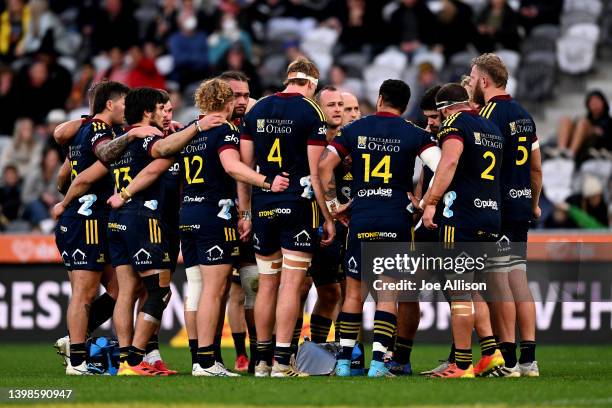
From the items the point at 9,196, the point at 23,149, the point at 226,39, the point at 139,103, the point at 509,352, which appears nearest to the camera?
the point at 509,352

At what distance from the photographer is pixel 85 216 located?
12.7m

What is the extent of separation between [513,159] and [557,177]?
7.06m

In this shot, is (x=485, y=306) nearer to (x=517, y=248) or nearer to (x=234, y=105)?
(x=517, y=248)

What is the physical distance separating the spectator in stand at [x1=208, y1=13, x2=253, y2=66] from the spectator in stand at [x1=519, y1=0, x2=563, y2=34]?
448 centimetres

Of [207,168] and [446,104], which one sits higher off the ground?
[446,104]

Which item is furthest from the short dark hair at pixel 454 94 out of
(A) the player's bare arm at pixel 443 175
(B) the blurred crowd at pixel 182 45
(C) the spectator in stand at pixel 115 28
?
(C) the spectator in stand at pixel 115 28

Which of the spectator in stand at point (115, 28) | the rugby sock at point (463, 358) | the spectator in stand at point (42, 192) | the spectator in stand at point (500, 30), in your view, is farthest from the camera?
the spectator in stand at point (115, 28)

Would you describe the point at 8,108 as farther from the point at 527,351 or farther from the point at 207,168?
the point at 527,351

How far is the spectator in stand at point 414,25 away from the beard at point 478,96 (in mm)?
9271

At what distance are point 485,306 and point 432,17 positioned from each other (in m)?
10.8

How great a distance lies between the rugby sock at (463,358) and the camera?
454 inches

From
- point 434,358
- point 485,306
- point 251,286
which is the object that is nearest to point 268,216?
point 251,286

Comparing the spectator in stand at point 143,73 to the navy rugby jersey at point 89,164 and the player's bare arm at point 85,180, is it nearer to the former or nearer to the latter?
the navy rugby jersey at point 89,164

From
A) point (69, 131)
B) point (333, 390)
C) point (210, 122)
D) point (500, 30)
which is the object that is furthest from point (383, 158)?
point (500, 30)
